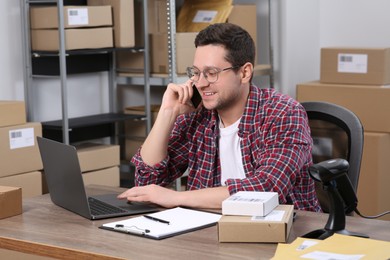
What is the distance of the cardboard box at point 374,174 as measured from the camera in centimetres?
373

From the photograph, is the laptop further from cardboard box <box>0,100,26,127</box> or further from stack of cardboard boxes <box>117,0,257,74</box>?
stack of cardboard boxes <box>117,0,257,74</box>

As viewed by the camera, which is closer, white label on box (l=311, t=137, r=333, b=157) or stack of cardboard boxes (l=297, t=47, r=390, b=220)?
white label on box (l=311, t=137, r=333, b=157)

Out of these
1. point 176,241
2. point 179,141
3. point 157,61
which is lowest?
point 176,241

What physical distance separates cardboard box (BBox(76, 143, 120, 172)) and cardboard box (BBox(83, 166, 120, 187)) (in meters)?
0.02

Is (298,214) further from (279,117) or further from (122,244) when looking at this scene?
(122,244)

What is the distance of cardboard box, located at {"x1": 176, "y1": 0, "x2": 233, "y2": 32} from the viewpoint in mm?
4086

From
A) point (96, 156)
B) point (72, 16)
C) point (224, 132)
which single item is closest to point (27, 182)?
point (96, 156)

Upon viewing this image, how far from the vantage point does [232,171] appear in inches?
90.7

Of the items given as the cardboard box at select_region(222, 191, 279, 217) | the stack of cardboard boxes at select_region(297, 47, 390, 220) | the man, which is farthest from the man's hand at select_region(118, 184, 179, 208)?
the stack of cardboard boxes at select_region(297, 47, 390, 220)

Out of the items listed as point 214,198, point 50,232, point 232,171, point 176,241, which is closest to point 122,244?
point 176,241

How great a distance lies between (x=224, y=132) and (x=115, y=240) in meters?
0.70

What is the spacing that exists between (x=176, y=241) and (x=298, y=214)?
1.34ft

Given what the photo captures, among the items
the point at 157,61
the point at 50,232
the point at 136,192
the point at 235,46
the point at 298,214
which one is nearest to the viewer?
the point at 50,232

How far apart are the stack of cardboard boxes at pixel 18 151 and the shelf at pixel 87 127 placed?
24cm
